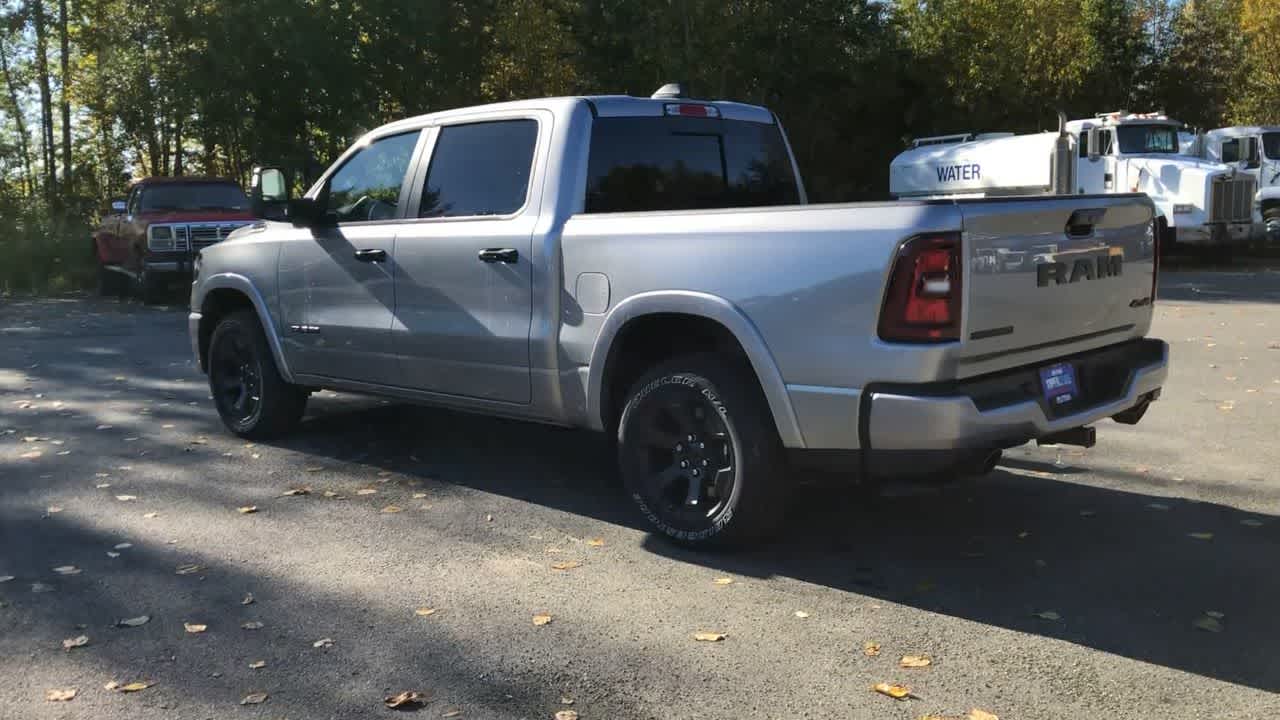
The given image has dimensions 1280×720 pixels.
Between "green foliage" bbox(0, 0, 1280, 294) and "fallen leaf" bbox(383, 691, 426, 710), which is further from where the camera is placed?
"green foliage" bbox(0, 0, 1280, 294)

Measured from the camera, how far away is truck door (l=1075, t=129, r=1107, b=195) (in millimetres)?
22031

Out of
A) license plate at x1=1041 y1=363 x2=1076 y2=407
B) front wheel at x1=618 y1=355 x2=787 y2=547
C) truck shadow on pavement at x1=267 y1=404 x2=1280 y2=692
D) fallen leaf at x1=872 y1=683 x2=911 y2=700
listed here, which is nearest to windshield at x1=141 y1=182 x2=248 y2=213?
truck shadow on pavement at x1=267 y1=404 x2=1280 y2=692

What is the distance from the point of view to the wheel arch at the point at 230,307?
24.3ft

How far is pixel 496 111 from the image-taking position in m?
6.19

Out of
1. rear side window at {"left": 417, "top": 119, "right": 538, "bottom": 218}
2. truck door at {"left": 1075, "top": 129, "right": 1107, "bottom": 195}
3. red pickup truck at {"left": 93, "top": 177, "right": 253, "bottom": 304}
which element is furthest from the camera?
truck door at {"left": 1075, "top": 129, "right": 1107, "bottom": 195}

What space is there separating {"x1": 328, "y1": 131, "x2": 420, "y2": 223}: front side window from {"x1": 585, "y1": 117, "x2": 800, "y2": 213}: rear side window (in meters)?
1.34

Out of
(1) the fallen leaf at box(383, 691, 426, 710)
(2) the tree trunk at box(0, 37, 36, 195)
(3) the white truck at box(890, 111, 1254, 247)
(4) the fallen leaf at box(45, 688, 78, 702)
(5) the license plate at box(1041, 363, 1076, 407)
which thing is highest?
(2) the tree trunk at box(0, 37, 36, 195)

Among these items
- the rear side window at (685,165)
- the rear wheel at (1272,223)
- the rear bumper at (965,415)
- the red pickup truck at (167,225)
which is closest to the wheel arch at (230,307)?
the rear side window at (685,165)

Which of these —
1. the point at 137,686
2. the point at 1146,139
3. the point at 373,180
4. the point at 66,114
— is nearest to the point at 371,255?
the point at 373,180

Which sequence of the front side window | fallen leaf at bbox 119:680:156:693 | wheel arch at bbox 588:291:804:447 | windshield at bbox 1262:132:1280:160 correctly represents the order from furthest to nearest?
windshield at bbox 1262:132:1280:160
the front side window
wheel arch at bbox 588:291:804:447
fallen leaf at bbox 119:680:156:693

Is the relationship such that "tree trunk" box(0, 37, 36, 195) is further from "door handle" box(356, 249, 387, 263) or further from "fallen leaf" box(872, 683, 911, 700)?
"fallen leaf" box(872, 683, 911, 700)

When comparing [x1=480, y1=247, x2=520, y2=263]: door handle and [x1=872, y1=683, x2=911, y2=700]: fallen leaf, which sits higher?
[x1=480, y1=247, x2=520, y2=263]: door handle

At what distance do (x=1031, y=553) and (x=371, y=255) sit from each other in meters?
3.73

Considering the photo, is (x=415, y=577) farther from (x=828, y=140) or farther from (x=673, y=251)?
(x=828, y=140)
